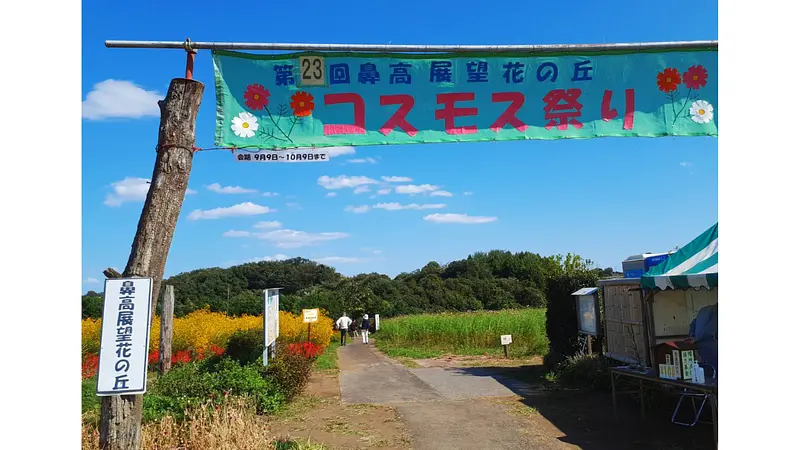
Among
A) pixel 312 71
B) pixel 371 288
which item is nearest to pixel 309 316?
pixel 312 71

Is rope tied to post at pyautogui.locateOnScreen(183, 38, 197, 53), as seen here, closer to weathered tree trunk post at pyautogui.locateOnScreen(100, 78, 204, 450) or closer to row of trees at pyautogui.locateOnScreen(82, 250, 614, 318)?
weathered tree trunk post at pyautogui.locateOnScreen(100, 78, 204, 450)

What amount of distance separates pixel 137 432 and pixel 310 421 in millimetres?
4509

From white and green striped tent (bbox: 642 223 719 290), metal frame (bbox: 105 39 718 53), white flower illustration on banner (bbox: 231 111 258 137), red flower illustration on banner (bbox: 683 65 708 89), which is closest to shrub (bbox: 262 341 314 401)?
white and green striped tent (bbox: 642 223 719 290)

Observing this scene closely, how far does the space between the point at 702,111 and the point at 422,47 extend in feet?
8.24

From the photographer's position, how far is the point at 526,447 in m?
6.48

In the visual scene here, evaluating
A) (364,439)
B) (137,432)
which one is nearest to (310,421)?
(364,439)

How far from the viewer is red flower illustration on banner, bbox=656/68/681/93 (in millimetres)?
4551

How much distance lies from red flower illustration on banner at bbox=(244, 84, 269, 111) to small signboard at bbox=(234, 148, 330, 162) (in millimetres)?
427

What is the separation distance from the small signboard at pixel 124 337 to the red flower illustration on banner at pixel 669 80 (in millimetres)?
4469

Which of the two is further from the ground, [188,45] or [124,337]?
[188,45]

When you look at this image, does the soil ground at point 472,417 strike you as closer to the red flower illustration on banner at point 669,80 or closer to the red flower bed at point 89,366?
the red flower illustration on banner at point 669,80

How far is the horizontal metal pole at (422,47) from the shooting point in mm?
3938

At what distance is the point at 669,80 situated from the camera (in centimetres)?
457

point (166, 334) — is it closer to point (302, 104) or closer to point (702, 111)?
point (302, 104)
